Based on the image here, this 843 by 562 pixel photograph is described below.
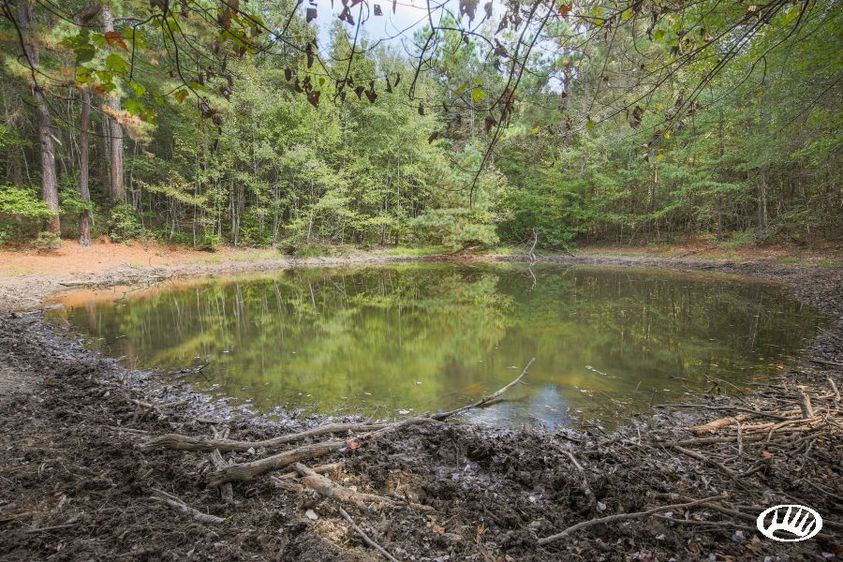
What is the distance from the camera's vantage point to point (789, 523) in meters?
2.73

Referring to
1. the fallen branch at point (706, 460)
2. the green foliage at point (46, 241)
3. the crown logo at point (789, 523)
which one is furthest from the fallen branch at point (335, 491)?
the green foliage at point (46, 241)

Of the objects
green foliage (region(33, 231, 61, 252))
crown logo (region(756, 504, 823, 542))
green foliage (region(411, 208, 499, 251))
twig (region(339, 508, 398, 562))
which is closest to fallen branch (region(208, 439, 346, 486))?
twig (region(339, 508, 398, 562))

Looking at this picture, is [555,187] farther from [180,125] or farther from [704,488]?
[704,488]

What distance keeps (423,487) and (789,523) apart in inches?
93.0

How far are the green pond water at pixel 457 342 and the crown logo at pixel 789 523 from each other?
204cm

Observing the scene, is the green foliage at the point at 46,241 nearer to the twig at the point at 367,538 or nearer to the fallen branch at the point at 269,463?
the fallen branch at the point at 269,463

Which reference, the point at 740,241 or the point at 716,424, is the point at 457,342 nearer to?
the point at 716,424

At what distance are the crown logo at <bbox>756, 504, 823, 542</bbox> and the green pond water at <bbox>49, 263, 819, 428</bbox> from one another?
204 cm

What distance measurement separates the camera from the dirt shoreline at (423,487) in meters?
2.49

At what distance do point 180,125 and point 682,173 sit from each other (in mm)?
25840

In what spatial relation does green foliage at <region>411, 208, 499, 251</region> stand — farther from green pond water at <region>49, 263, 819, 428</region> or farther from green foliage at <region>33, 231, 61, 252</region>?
green foliage at <region>33, 231, 61, 252</region>

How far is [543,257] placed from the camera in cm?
2778

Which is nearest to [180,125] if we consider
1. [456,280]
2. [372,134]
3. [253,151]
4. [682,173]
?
[253,151]

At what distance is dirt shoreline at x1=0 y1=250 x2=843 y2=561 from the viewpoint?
249cm
